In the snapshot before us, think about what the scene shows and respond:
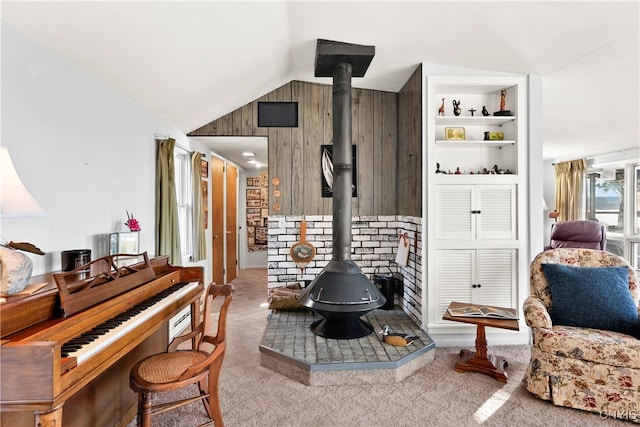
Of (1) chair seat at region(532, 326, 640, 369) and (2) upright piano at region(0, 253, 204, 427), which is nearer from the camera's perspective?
(2) upright piano at region(0, 253, 204, 427)

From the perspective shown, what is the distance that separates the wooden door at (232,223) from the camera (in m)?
6.20

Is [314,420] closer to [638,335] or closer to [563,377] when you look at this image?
[563,377]

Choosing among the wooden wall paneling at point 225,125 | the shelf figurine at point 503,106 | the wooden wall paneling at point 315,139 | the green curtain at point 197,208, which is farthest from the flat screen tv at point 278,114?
the shelf figurine at point 503,106

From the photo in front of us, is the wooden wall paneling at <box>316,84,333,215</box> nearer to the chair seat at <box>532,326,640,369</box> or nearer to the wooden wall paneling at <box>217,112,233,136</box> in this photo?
the wooden wall paneling at <box>217,112,233,136</box>

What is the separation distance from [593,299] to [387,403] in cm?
155

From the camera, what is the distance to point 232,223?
6504 mm

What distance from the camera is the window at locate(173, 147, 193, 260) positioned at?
13.8ft

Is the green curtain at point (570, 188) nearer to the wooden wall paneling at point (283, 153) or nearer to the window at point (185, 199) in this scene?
the wooden wall paneling at point (283, 153)

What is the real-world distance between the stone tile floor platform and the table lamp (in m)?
1.77

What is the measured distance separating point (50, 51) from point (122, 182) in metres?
1.02

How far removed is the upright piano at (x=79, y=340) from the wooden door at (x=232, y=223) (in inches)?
149

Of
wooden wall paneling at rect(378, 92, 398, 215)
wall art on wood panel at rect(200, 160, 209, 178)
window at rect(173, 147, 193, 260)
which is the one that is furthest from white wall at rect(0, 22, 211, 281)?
wooden wall paneling at rect(378, 92, 398, 215)

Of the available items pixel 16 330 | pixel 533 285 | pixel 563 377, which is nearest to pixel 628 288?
pixel 533 285

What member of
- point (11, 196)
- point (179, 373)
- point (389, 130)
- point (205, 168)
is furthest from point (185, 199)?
point (11, 196)
